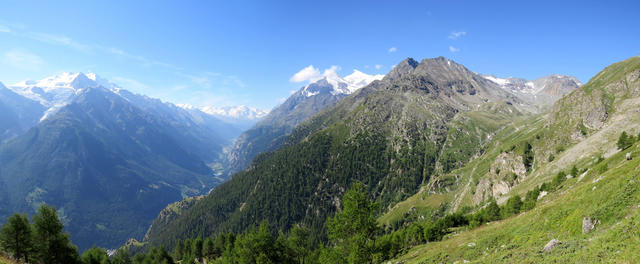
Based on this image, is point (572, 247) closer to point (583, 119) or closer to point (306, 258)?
point (306, 258)

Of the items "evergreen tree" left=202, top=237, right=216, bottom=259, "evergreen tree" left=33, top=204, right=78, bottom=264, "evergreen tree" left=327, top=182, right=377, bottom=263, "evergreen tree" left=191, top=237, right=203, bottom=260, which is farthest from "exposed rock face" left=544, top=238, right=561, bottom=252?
"evergreen tree" left=191, top=237, right=203, bottom=260

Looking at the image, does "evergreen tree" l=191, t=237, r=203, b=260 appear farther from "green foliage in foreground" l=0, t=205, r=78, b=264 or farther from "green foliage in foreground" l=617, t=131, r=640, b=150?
"green foliage in foreground" l=617, t=131, r=640, b=150

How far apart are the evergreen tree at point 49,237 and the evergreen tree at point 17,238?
171cm

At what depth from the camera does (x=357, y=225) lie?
31.0 metres

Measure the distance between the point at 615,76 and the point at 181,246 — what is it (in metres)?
259

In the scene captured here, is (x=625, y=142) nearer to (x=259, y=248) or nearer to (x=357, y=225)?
(x=357, y=225)

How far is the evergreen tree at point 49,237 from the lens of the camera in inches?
1919

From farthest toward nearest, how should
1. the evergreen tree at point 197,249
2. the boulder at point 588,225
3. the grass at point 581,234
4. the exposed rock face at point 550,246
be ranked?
the evergreen tree at point 197,249 → the boulder at point 588,225 → the exposed rock face at point 550,246 → the grass at point 581,234

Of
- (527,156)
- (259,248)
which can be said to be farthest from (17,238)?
(527,156)

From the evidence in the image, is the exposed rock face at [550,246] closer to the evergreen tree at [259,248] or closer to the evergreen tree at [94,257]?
the evergreen tree at [259,248]

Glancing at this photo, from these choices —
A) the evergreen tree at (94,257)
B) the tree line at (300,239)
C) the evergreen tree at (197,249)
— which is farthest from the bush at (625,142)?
the evergreen tree at (94,257)

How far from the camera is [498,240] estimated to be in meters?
36.5

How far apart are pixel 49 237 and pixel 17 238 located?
5176mm

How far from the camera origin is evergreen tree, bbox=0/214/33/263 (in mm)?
47906
